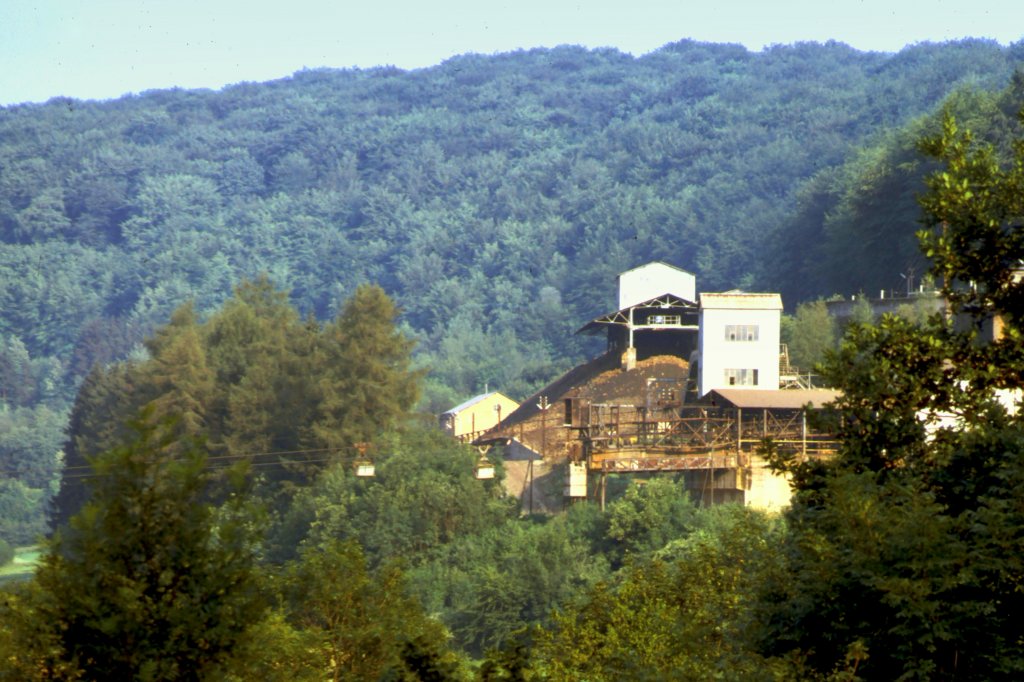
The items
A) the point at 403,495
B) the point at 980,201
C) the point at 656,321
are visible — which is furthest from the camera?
the point at 656,321

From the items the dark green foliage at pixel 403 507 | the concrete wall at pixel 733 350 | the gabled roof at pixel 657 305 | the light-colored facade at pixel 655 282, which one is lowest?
the dark green foliage at pixel 403 507

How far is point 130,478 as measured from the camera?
635 inches

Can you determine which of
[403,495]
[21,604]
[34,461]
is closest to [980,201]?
[21,604]

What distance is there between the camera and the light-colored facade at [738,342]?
72688mm

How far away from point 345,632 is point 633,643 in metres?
5.72

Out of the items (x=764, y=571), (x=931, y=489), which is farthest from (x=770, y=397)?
(x=931, y=489)

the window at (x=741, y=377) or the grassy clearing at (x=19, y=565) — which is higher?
the window at (x=741, y=377)

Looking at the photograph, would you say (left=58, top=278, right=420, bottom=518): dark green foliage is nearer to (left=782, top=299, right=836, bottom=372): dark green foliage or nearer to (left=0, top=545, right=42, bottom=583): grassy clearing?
(left=0, top=545, right=42, bottom=583): grassy clearing

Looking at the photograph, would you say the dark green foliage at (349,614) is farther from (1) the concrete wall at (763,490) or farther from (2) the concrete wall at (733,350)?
(2) the concrete wall at (733,350)

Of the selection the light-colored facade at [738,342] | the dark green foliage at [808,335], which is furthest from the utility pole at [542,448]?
the dark green foliage at [808,335]

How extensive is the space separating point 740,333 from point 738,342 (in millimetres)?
432

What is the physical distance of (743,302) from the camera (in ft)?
243

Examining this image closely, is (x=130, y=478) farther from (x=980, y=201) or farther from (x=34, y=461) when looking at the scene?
(x=34, y=461)

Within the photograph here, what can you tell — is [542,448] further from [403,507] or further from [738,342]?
[738,342]
